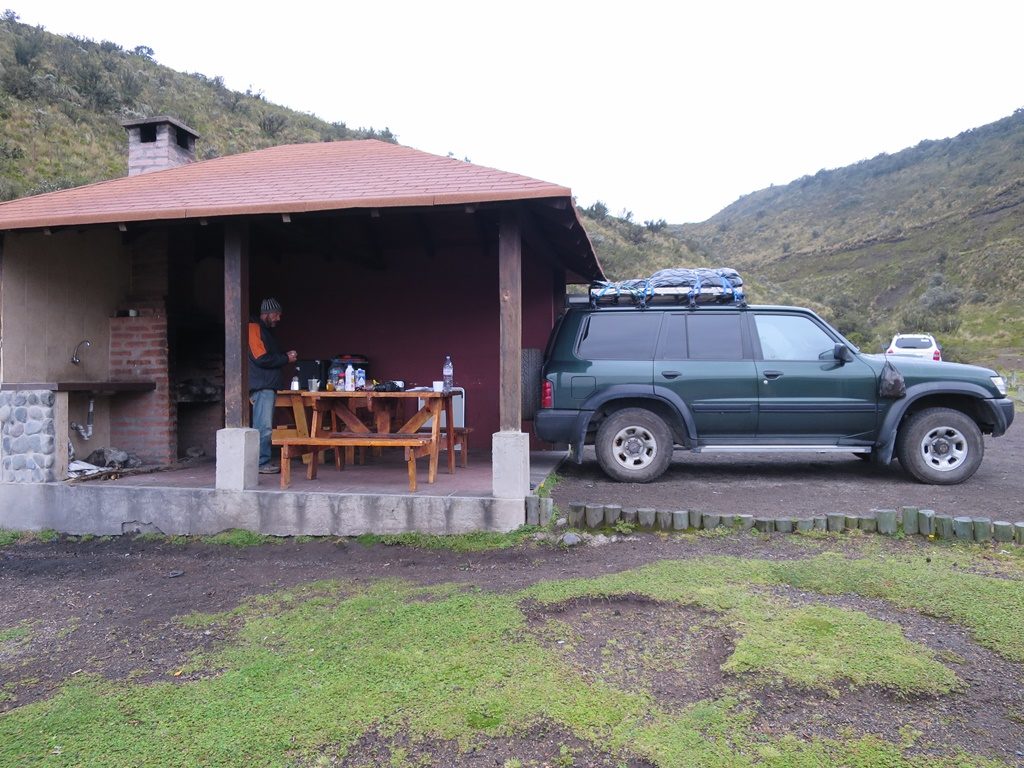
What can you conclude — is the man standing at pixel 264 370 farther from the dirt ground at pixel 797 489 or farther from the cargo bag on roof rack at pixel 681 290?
the cargo bag on roof rack at pixel 681 290

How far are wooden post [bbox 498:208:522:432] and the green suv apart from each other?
1.39m

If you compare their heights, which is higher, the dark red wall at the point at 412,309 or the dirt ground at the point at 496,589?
the dark red wall at the point at 412,309

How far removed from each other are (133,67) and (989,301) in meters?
41.2

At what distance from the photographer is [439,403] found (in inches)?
245

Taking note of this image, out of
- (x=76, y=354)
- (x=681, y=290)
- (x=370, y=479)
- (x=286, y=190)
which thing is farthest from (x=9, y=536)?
(x=681, y=290)

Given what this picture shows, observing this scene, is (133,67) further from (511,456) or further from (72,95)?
(511,456)

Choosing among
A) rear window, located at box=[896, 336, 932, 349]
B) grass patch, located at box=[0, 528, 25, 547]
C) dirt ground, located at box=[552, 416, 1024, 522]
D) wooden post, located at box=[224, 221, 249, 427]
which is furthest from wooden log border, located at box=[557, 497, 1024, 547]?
rear window, located at box=[896, 336, 932, 349]

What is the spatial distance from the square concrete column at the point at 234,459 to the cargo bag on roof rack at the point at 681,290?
12.5 ft

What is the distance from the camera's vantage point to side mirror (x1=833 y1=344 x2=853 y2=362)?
6.86 meters

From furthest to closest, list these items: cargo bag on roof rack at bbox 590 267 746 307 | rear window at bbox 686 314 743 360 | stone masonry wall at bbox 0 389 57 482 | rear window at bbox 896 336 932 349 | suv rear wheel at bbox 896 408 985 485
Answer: rear window at bbox 896 336 932 349 < cargo bag on roof rack at bbox 590 267 746 307 < rear window at bbox 686 314 743 360 < suv rear wheel at bbox 896 408 985 485 < stone masonry wall at bbox 0 389 57 482

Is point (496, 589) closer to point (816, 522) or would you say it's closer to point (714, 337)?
point (816, 522)

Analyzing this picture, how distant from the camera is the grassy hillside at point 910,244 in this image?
32656 mm

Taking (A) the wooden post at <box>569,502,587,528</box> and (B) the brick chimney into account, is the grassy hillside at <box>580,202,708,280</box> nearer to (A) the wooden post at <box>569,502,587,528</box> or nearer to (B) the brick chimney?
(B) the brick chimney

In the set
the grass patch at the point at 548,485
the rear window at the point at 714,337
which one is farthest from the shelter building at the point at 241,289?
the rear window at the point at 714,337
